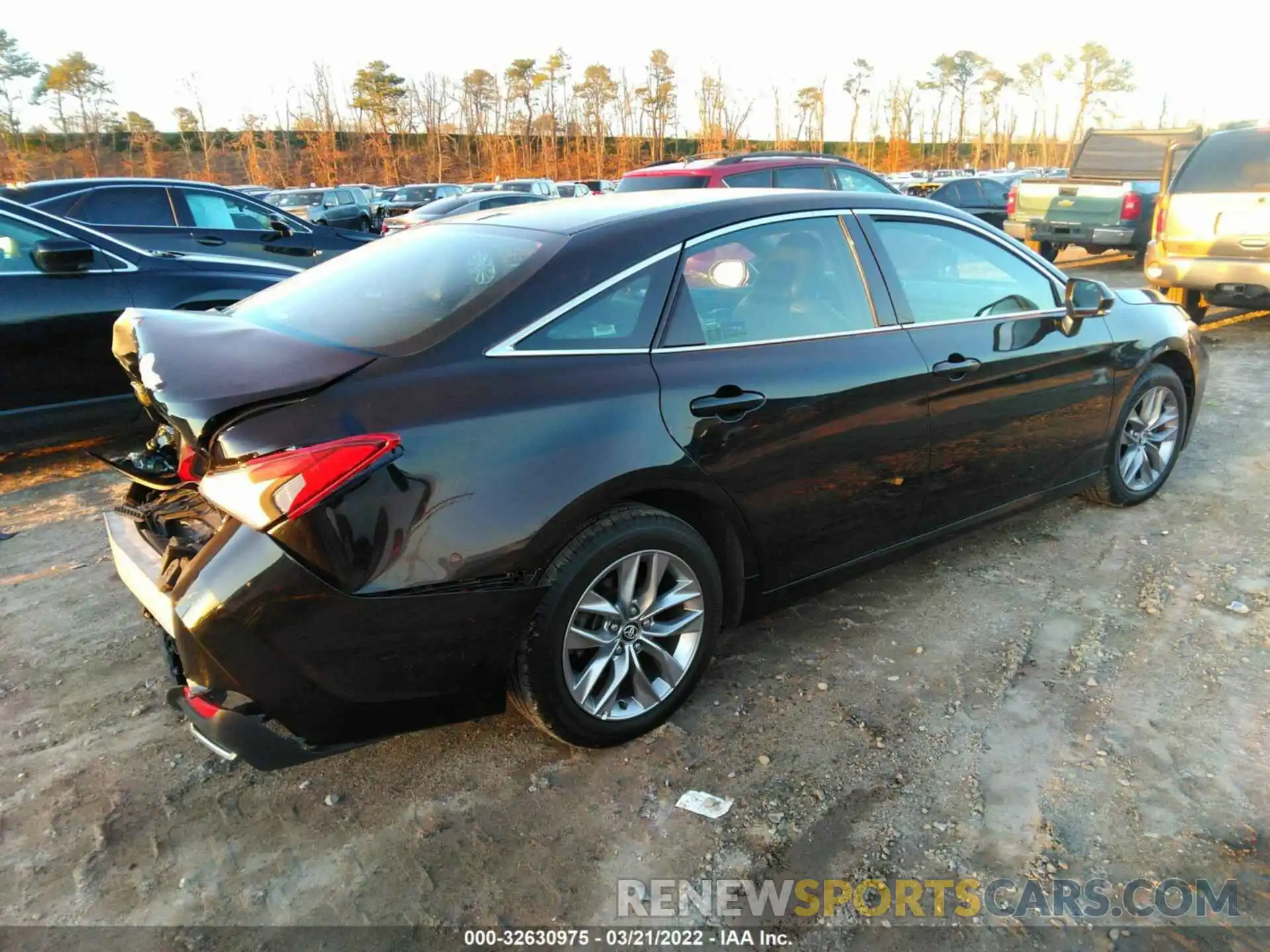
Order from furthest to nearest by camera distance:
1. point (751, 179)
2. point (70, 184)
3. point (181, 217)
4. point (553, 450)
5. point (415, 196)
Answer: point (415, 196) → point (751, 179) → point (181, 217) → point (70, 184) → point (553, 450)

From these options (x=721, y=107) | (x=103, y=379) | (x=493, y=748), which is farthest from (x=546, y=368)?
(x=721, y=107)

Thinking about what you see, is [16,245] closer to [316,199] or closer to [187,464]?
[187,464]

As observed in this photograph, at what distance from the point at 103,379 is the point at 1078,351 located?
5.23 meters


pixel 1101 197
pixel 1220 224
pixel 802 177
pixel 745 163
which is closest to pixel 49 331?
pixel 745 163

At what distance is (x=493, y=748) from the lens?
8.86 ft

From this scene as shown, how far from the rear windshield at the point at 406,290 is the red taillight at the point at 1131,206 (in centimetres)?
1205

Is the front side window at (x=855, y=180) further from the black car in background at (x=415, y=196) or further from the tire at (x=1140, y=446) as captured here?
the black car in background at (x=415, y=196)

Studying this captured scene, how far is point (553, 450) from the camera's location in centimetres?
234

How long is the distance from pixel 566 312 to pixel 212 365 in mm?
944

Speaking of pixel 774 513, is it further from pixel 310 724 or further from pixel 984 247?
pixel 984 247

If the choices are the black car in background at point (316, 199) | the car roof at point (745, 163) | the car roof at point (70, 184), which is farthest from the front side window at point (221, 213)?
the black car in background at point (316, 199)

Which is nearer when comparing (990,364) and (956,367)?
(956,367)

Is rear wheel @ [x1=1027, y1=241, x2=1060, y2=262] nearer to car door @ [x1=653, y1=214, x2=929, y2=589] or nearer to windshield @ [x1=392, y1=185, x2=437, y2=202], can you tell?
car door @ [x1=653, y1=214, x2=929, y2=589]

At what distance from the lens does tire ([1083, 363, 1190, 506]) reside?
4.25 meters
